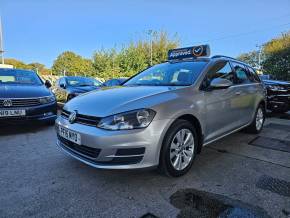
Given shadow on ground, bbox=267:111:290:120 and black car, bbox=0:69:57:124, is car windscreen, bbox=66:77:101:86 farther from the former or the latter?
shadow on ground, bbox=267:111:290:120

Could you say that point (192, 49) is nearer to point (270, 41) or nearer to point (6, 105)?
point (6, 105)

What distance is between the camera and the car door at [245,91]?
4.45 metres

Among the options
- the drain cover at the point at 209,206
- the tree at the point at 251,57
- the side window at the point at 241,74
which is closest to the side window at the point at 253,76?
the side window at the point at 241,74

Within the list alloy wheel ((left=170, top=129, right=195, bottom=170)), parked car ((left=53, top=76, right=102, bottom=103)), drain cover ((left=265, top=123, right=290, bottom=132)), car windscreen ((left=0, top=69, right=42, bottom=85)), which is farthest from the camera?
parked car ((left=53, top=76, right=102, bottom=103))

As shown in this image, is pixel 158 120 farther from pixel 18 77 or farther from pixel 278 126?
pixel 18 77

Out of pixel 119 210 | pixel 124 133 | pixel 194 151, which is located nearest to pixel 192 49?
pixel 194 151

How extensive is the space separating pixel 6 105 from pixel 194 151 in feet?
12.6

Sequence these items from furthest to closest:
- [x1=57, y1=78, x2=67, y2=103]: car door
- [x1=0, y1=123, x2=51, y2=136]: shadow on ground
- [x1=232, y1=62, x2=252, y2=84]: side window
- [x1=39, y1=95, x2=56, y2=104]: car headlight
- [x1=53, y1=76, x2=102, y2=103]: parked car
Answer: [x1=57, y1=78, x2=67, y2=103]: car door → [x1=53, y1=76, x2=102, y2=103]: parked car → [x1=39, y1=95, x2=56, y2=104]: car headlight → [x1=0, y1=123, x2=51, y2=136]: shadow on ground → [x1=232, y1=62, x2=252, y2=84]: side window

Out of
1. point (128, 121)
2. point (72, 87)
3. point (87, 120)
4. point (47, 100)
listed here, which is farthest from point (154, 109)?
point (72, 87)

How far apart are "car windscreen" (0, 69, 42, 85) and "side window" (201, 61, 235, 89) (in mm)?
4595

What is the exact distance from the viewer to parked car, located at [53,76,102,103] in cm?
894

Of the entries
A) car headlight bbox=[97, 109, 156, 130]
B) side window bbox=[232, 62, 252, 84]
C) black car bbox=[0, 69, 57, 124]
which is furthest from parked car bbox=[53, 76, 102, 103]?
car headlight bbox=[97, 109, 156, 130]

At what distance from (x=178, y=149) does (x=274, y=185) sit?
1.15 meters

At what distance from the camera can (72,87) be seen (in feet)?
30.6
